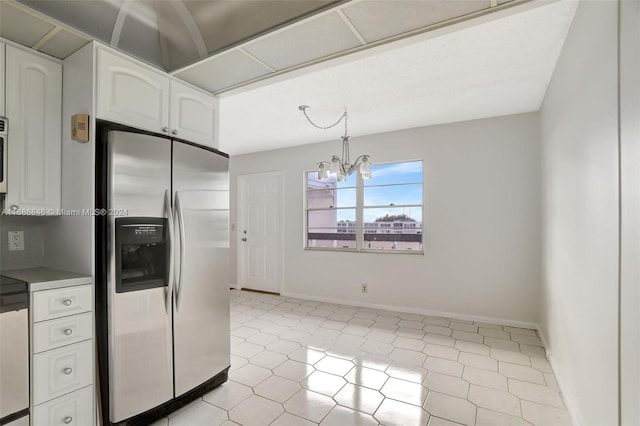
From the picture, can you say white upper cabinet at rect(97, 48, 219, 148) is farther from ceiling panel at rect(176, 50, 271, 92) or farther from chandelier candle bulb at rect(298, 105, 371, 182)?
chandelier candle bulb at rect(298, 105, 371, 182)

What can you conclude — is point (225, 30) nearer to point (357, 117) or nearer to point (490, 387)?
point (357, 117)

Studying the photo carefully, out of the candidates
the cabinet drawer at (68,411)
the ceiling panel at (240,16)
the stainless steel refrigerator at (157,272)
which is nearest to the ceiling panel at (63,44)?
the stainless steel refrigerator at (157,272)

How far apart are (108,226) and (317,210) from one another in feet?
11.5

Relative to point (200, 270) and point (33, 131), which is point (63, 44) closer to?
point (33, 131)

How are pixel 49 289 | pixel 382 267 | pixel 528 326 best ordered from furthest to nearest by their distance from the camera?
pixel 382 267 < pixel 528 326 < pixel 49 289

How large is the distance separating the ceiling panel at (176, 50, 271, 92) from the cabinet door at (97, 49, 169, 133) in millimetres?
209

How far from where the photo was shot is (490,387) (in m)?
2.36

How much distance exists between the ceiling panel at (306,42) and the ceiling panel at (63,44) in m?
0.92

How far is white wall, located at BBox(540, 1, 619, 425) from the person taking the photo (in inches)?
52.3

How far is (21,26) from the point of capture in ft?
5.26

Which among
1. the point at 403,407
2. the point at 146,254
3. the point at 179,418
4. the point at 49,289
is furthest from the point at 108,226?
the point at 403,407

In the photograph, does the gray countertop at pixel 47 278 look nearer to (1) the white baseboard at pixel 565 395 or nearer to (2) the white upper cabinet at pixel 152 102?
(2) the white upper cabinet at pixel 152 102

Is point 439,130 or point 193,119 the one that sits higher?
point 439,130

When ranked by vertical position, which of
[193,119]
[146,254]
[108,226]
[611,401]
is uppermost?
[193,119]
